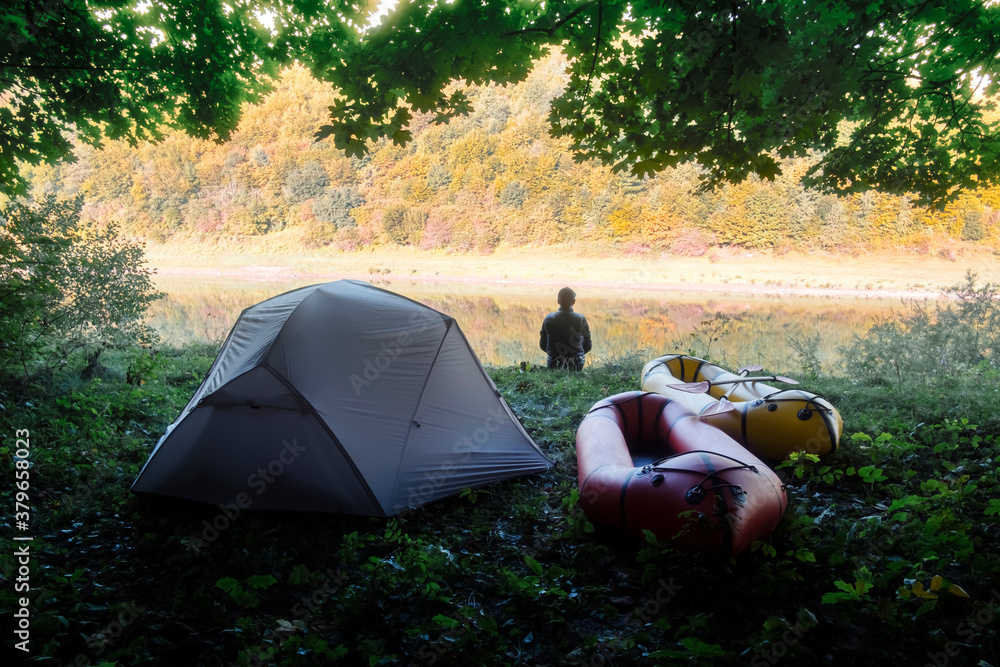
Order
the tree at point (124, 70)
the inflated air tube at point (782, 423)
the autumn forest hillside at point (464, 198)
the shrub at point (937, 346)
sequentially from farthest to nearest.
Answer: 1. the autumn forest hillside at point (464, 198)
2. the shrub at point (937, 346)
3. the tree at point (124, 70)
4. the inflated air tube at point (782, 423)

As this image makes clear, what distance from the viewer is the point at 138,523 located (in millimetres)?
3717

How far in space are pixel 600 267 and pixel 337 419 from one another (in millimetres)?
32211

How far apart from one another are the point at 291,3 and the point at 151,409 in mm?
4587

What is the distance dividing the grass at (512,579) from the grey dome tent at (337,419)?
0.19m

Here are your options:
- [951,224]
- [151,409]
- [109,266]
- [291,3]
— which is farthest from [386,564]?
[951,224]

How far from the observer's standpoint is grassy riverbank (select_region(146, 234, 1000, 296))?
27.9m

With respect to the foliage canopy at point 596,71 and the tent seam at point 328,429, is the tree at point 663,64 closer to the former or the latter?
the foliage canopy at point 596,71

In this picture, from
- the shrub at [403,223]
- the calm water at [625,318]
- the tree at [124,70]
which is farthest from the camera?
the shrub at [403,223]

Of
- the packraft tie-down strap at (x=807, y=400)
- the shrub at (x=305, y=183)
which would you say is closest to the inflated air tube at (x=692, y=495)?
the packraft tie-down strap at (x=807, y=400)

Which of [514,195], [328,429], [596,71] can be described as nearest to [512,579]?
[328,429]

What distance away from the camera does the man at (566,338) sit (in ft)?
28.1

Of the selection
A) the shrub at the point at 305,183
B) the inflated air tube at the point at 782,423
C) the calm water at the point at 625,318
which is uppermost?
the shrub at the point at 305,183

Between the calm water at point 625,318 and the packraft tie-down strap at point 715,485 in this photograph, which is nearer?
the packraft tie-down strap at point 715,485

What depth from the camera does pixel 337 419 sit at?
3912mm
